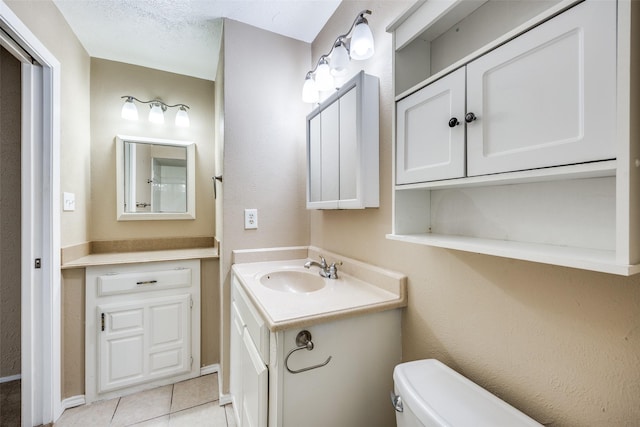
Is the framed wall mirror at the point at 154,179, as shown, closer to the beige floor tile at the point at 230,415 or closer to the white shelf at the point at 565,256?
the beige floor tile at the point at 230,415

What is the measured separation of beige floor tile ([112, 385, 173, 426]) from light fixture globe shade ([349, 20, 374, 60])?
223cm

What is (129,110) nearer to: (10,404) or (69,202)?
(69,202)

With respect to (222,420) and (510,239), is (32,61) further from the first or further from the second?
(510,239)

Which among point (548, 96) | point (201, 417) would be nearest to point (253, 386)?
point (201, 417)

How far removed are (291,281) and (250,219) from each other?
49cm

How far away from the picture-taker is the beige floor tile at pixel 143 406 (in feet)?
5.16

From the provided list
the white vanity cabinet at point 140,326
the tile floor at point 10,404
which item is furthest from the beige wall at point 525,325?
the tile floor at point 10,404

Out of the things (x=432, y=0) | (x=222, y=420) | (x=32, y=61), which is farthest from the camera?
(x=222, y=420)

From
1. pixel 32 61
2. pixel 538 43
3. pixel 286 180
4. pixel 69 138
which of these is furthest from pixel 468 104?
pixel 69 138

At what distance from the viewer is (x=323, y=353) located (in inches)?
36.5

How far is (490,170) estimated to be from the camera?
65 cm

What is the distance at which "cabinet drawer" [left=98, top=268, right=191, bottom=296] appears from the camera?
173 cm

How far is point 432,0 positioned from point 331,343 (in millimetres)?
1141

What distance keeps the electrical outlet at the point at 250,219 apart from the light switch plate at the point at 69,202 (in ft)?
3.58
